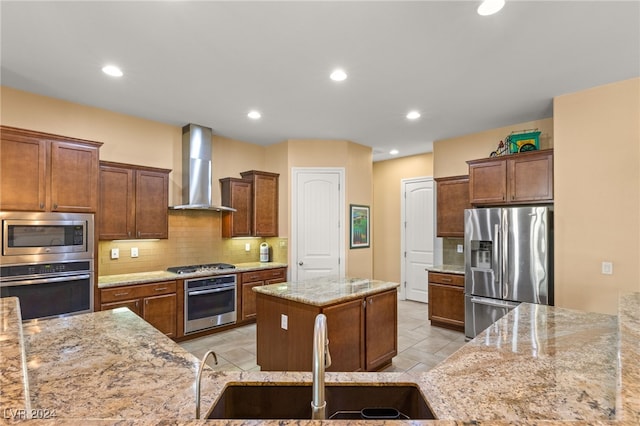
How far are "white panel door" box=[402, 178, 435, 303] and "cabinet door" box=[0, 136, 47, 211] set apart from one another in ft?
18.5

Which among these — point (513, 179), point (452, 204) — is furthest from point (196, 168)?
point (513, 179)

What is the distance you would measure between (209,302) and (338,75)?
325 centimetres

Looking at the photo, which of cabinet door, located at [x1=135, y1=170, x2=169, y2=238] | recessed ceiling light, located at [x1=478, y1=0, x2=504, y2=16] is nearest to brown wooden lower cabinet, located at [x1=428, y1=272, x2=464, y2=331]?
recessed ceiling light, located at [x1=478, y1=0, x2=504, y2=16]

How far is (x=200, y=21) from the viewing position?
89.7 inches

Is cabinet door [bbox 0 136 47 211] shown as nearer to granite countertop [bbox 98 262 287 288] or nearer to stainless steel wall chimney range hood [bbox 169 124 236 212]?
granite countertop [bbox 98 262 287 288]

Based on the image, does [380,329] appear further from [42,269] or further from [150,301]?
[42,269]

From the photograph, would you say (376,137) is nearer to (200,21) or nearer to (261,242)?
(261,242)

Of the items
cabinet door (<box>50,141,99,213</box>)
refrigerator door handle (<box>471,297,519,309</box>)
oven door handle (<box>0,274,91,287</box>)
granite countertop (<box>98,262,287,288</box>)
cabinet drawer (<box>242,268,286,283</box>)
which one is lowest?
refrigerator door handle (<box>471,297,519,309</box>)

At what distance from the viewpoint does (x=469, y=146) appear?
5.04 metres

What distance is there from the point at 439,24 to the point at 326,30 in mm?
813

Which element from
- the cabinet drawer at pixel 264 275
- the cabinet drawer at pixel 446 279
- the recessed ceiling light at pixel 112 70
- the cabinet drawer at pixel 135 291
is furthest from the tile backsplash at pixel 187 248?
the cabinet drawer at pixel 446 279

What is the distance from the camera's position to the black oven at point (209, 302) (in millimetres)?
4113

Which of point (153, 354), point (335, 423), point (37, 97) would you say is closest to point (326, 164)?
point (37, 97)

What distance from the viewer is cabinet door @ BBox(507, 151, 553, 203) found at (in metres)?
3.73
